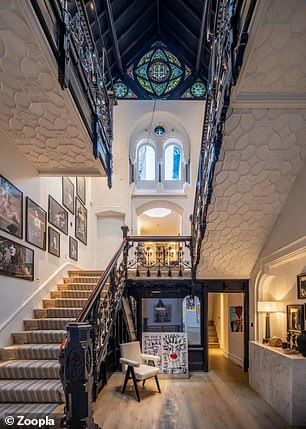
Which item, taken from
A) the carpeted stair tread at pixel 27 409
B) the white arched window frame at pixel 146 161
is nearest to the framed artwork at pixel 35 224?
the carpeted stair tread at pixel 27 409

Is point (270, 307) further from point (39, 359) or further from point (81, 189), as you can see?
point (81, 189)

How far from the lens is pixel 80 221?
9.98 m

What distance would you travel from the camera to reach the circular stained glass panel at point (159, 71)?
1315 centimetres

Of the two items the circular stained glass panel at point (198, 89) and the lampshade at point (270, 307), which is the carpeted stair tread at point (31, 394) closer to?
the lampshade at point (270, 307)

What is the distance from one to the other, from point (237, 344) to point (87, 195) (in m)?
5.65

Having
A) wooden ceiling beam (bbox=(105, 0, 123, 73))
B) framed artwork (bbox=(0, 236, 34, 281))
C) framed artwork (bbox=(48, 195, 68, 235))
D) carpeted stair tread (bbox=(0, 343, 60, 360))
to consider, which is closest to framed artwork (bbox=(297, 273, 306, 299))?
carpeted stair tread (bbox=(0, 343, 60, 360))

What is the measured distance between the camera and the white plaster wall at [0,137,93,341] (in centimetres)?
535

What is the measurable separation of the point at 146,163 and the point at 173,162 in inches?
35.0

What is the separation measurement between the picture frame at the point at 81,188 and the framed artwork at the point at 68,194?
2.09ft

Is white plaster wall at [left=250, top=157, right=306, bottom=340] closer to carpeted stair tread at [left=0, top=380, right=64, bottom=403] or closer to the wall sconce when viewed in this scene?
the wall sconce

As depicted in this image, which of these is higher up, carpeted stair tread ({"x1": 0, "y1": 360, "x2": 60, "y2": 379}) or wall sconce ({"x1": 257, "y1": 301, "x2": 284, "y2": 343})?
wall sconce ({"x1": 257, "y1": 301, "x2": 284, "y2": 343})

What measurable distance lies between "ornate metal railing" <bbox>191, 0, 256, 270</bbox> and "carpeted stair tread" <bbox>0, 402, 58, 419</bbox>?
10.2 ft

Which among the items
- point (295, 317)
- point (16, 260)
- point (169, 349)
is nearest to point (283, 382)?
point (295, 317)

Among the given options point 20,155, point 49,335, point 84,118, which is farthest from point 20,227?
point 84,118
